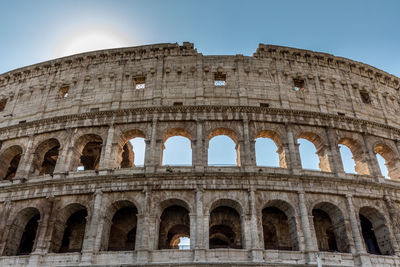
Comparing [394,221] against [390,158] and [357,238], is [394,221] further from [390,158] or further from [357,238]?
[390,158]

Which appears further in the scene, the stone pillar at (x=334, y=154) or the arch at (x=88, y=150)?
the arch at (x=88, y=150)

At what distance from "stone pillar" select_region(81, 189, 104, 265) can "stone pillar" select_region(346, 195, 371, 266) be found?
11.9 metres

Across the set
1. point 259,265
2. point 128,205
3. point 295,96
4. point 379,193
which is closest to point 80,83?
point 128,205

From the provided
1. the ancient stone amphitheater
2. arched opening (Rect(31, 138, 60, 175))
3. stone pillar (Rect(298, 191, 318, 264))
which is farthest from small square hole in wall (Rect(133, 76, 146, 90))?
stone pillar (Rect(298, 191, 318, 264))

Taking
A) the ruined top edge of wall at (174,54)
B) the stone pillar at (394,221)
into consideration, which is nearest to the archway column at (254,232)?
the stone pillar at (394,221)

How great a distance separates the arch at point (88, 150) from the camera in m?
18.2

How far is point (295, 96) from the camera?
65.5 feet

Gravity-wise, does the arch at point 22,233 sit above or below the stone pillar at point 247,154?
below

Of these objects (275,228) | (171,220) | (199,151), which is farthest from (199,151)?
(275,228)

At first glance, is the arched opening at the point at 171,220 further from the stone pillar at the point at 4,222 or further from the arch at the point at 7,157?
the arch at the point at 7,157

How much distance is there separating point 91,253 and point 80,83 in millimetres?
11396

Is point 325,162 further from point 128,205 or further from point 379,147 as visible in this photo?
point 128,205

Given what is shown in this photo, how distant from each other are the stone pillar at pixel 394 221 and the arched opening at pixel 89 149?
53.0 ft

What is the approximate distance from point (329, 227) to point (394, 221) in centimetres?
310
